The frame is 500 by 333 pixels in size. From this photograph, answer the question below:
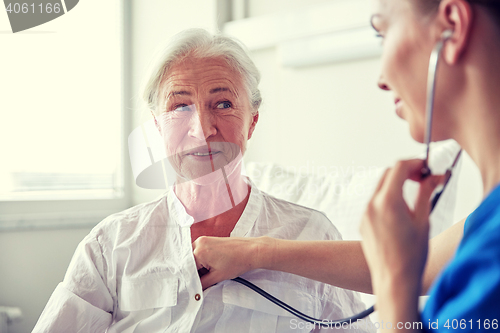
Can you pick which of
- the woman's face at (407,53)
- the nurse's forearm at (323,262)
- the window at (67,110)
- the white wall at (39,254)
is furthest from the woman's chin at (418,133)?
the window at (67,110)

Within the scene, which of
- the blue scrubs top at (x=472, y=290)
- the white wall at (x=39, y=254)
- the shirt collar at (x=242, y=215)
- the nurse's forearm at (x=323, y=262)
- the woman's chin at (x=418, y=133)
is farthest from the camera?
the white wall at (x=39, y=254)

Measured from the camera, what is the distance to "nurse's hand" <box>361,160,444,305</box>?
338 mm

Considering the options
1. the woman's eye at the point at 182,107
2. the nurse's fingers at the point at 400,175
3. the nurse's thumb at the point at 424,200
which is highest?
the nurse's fingers at the point at 400,175

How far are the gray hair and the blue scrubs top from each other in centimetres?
58

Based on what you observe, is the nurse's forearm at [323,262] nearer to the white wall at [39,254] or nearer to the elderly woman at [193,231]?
the elderly woman at [193,231]

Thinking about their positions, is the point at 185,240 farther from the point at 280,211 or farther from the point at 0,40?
the point at 0,40

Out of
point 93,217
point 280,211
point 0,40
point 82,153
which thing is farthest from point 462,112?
point 0,40

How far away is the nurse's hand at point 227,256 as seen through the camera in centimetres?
68

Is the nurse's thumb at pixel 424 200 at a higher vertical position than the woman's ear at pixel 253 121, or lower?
higher

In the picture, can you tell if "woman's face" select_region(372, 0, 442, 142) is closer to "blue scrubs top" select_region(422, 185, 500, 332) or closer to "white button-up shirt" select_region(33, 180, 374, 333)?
"blue scrubs top" select_region(422, 185, 500, 332)

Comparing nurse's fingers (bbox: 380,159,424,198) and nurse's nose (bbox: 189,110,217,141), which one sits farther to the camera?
nurse's nose (bbox: 189,110,217,141)

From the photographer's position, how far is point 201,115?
747mm

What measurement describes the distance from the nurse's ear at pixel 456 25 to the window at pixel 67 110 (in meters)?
0.85

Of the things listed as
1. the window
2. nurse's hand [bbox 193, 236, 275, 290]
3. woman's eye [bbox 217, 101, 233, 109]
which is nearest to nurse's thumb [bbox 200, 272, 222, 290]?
nurse's hand [bbox 193, 236, 275, 290]
